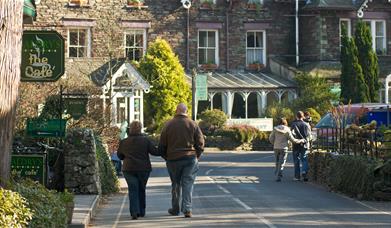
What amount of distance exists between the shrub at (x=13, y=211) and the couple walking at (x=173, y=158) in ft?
17.1

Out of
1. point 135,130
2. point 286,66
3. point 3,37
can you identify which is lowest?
point 135,130

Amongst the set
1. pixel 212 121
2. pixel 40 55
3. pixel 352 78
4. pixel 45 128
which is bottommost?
pixel 45 128

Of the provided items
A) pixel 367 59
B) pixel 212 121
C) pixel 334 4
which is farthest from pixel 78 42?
pixel 367 59

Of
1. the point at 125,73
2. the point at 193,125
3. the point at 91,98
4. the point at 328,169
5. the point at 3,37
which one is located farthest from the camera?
the point at 125,73

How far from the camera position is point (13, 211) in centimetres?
799

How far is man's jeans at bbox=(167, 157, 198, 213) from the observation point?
13.4m

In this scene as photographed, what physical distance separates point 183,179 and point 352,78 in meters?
29.1

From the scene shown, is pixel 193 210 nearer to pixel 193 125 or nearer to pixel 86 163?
pixel 193 125

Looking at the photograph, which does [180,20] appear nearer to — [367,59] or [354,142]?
[367,59]

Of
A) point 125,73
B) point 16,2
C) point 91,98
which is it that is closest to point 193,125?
point 16,2

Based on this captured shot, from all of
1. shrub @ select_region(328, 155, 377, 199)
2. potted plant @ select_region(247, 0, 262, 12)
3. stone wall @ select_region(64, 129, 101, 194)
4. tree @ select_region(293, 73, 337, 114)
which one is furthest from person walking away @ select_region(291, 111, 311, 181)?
potted plant @ select_region(247, 0, 262, 12)

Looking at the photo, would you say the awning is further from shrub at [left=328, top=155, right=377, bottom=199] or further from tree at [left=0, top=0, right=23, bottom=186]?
shrub at [left=328, top=155, right=377, bottom=199]

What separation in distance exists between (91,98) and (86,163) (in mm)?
5380

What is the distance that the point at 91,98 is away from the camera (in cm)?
2173
